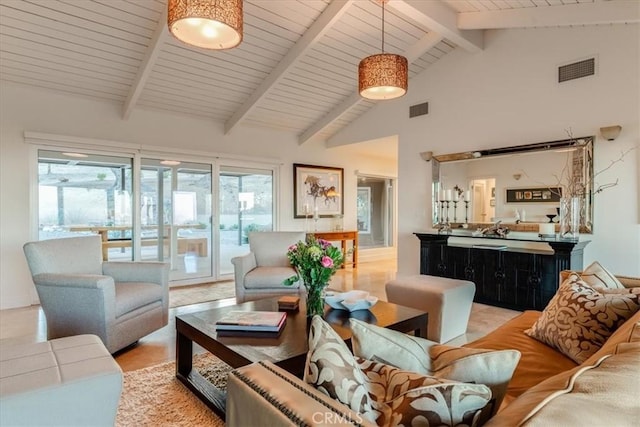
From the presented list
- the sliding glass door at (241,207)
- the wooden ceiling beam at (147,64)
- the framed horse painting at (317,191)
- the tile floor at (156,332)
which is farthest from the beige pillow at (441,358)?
the framed horse painting at (317,191)

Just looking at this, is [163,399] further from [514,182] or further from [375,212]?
[375,212]

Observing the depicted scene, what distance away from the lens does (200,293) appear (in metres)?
4.75

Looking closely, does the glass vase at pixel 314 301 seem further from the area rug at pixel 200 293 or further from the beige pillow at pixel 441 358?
the area rug at pixel 200 293

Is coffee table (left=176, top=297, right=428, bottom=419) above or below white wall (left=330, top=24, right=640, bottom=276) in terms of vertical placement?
below

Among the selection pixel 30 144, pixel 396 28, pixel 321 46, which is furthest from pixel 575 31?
pixel 30 144

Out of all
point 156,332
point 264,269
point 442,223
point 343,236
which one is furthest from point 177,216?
point 442,223

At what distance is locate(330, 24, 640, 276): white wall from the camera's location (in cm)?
352

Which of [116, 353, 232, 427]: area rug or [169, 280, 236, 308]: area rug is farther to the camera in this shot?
[169, 280, 236, 308]: area rug

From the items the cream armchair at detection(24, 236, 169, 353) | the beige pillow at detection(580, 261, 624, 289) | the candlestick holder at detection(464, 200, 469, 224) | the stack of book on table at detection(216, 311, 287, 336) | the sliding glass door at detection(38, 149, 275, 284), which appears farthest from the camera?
the candlestick holder at detection(464, 200, 469, 224)

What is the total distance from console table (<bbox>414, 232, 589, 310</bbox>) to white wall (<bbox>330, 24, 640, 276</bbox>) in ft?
1.34

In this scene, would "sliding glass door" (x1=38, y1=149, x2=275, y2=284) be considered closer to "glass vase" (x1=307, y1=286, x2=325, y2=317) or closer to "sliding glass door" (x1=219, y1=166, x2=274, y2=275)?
"sliding glass door" (x1=219, y1=166, x2=274, y2=275)

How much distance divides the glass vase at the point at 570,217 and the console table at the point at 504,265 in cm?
17

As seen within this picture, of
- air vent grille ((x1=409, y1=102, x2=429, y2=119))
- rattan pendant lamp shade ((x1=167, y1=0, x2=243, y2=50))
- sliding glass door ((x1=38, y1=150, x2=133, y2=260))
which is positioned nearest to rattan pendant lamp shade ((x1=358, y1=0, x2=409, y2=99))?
rattan pendant lamp shade ((x1=167, y1=0, x2=243, y2=50))

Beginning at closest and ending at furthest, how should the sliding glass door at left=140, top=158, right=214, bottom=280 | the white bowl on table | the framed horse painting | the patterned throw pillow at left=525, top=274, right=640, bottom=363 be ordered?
1. the patterned throw pillow at left=525, top=274, right=640, bottom=363
2. the white bowl on table
3. the sliding glass door at left=140, top=158, right=214, bottom=280
4. the framed horse painting
